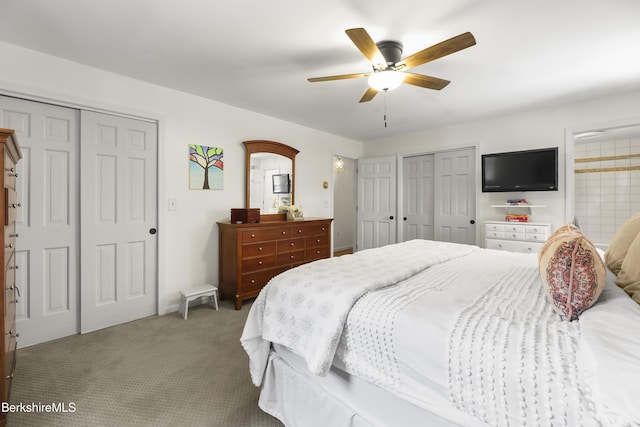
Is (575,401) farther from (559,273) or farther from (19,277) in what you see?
(19,277)

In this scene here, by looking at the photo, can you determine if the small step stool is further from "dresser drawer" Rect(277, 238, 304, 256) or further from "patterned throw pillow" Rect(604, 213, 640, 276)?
"patterned throw pillow" Rect(604, 213, 640, 276)

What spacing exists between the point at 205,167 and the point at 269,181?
0.90 metres

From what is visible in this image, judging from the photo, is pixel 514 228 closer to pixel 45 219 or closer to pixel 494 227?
pixel 494 227

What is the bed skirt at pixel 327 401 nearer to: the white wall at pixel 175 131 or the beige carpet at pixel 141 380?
the beige carpet at pixel 141 380

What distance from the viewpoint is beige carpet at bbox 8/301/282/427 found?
1.60 m

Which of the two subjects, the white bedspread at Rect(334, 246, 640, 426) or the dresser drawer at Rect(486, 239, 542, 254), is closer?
the white bedspread at Rect(334, 246, 640, 426)

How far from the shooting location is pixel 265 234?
3.47 m

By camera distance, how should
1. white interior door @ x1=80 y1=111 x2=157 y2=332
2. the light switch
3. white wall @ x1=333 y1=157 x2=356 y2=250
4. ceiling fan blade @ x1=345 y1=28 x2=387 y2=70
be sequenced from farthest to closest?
white wall @ x1=333 y1=157 x2=356 y2=250 → the light switch → white interior door @ x1=80 y1=111 x2=157 y2=332 → ceiling fan blade @ x1=345 y1=28 x2=387 y2=70

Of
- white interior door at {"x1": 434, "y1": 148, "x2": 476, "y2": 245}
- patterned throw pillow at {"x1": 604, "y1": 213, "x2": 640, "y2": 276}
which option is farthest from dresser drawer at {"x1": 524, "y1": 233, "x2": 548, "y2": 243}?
patterned throw pillow at {"x1": 604, "y1": 213, "x2": 640, "y2": 276}

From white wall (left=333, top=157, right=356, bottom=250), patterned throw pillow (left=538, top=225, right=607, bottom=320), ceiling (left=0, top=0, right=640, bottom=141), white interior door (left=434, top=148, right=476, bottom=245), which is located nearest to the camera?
patterned throw pillow (left=538, top=225, right=607, bottom=320)

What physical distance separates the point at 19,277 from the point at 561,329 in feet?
11.5

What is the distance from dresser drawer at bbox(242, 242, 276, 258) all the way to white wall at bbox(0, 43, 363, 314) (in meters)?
0.51

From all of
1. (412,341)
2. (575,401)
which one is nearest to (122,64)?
(412,341)

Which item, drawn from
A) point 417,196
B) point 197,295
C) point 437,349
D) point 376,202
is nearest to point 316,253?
point 197,295
